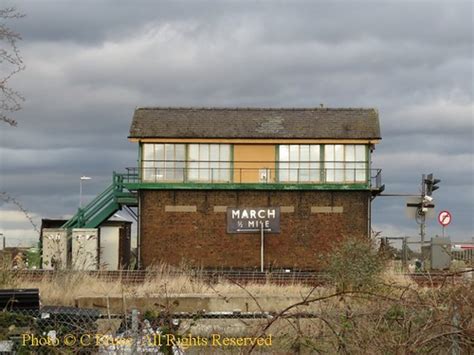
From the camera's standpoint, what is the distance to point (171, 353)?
28.6 feet

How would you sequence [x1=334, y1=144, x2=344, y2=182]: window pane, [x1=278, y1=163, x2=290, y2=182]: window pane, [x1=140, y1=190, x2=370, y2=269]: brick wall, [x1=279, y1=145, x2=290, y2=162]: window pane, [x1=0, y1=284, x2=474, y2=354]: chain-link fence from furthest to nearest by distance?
[x1=279, y1=145, x2=290, y2=162]: window pane
[x1=278, y1=163, x2=290, y2=182]: window pane
[x1=334, y1=144, x2=344, y2=182]: window pane
[x1=140, y1=190, x2=370, y2=269]: brick wall
[x1=0, y1=284, x2=474, y2=354]: chain-link fence

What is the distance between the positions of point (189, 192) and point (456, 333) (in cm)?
3441

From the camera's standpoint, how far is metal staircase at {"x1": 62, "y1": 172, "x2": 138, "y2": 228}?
4244 centimetres

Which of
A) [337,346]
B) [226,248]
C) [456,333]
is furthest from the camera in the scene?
[226,248]

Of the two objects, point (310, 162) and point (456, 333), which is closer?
point (456, 333)

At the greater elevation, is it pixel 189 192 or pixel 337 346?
pixel 189 192

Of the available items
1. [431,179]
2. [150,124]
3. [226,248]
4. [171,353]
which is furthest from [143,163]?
[171,353]

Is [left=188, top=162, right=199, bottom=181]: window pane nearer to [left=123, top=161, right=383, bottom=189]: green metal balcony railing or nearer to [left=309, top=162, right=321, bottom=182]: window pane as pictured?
[left=123, top=161, right=383, bottom=189]: green metal balcony railing

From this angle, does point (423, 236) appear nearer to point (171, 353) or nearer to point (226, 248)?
point (226, 248)

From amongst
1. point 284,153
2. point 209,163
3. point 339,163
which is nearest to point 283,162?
point 284,153

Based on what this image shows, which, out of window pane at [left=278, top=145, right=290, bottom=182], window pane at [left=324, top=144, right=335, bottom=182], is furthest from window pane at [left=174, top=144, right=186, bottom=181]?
window pane at [left=324, top=144, right=335, bottom=182]

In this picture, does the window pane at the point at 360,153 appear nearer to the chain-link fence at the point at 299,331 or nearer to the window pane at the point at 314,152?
the window pane at the point at 314,152

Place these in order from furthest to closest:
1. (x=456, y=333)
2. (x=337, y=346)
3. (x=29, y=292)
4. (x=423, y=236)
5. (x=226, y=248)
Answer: (x=226, y=248) → (x=423, y=236) → (x=29, y=292) → (x=337, y=346) → (x=456, y=333)

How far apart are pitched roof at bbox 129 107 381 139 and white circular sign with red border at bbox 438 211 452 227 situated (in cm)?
1019
